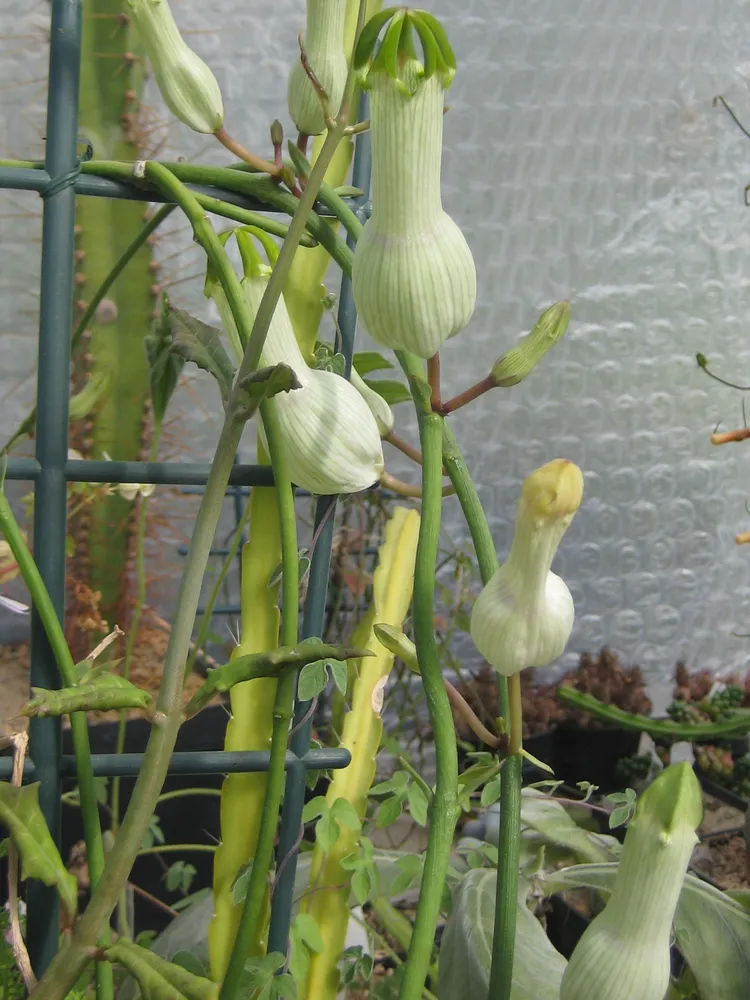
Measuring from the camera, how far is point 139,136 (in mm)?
640

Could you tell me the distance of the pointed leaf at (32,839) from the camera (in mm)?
223

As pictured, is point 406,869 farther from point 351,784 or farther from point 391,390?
point 391,390

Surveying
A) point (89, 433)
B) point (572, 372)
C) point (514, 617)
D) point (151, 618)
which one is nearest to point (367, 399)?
point (514, 617)

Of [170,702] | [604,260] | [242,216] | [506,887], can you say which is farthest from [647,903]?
[604,260]

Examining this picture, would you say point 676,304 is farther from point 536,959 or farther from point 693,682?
point 536,959

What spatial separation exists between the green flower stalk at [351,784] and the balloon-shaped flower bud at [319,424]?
0.42ft

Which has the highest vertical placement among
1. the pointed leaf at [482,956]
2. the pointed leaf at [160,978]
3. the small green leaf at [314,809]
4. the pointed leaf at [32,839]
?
the pointed leaf at [32,839]

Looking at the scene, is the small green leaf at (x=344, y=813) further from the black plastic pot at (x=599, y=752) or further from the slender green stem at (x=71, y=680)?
the black plastic pot at (x=599, y=752)

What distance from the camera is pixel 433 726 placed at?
250 millimetres

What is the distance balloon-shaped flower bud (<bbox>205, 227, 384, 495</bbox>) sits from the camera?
0.25m

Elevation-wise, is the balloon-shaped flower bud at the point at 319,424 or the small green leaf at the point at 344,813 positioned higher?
the balloon-shaped flower bud at the point at 319,424

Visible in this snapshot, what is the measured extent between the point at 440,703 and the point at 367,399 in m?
0.11

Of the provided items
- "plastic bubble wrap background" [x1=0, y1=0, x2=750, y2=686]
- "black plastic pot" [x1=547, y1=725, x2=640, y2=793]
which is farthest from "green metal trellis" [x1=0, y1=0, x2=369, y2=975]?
"black plastic pot" [x1=547, y1=725, x2=640, y2=793]

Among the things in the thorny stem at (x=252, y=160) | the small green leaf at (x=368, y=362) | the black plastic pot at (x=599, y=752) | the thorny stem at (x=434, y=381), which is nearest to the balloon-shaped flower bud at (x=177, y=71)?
the thorny stem at (x=252, y=160)
